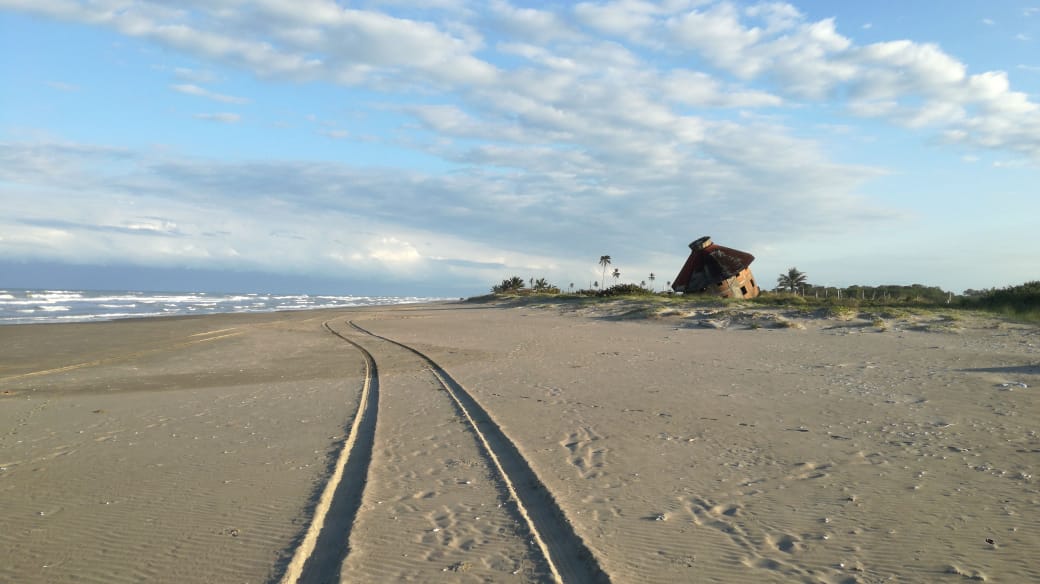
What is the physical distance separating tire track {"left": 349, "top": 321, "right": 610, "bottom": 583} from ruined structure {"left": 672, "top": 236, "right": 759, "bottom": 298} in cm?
2886

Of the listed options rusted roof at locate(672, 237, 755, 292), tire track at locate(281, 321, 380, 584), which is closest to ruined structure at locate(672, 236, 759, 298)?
rusted roof at locate(672, 237, 755, 292)

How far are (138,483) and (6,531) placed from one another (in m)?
1.25

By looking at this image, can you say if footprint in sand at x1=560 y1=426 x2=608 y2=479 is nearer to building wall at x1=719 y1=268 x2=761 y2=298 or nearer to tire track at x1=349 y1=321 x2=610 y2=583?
tire track at x1=349 y1=321 x2=610 y2=583

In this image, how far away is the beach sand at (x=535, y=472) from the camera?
175 inches

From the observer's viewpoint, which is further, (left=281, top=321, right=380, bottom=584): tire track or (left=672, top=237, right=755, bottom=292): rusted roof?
(left=672, top=237, right=755, bottom=292): rusted roof

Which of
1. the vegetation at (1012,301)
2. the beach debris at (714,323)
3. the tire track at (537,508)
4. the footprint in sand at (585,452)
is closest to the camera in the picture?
the tire track at (537,508)

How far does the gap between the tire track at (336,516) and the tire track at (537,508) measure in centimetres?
142

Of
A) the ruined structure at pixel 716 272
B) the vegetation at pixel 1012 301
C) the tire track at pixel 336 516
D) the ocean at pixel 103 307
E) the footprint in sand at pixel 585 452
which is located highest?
the ruined structure at pixel 716 272

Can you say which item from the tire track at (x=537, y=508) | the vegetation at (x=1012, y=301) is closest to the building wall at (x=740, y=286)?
the vegetation at (x=1012, y=301)

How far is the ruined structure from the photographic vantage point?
35.4 meters

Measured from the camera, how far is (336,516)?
17.4 feet

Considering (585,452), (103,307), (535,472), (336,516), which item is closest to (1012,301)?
(585,452)

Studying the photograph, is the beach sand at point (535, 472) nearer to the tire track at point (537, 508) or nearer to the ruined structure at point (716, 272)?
Answer: the tire track at point (537, 508)

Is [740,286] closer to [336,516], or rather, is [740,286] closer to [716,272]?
[716,272]
